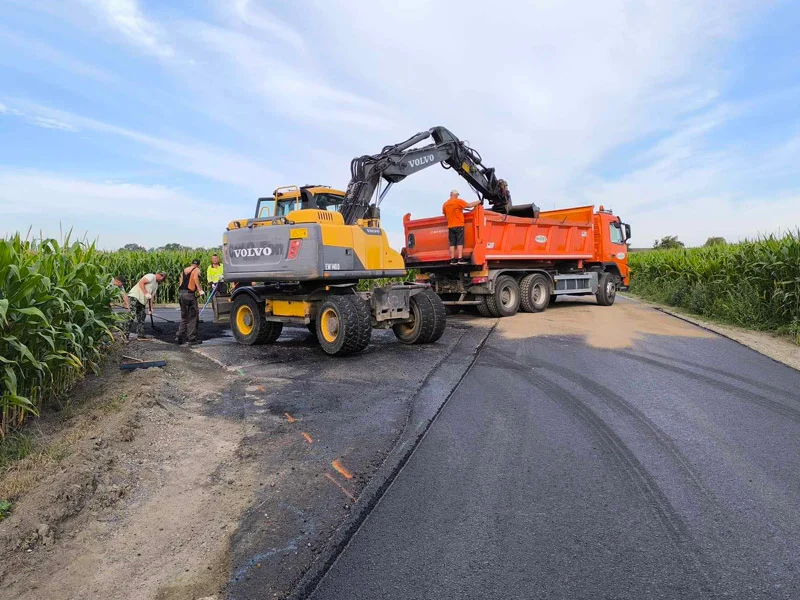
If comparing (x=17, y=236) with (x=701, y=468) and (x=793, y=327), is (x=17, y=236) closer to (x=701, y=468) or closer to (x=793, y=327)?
(x=701, y=468)

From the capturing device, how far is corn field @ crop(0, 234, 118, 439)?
4902 millimetres

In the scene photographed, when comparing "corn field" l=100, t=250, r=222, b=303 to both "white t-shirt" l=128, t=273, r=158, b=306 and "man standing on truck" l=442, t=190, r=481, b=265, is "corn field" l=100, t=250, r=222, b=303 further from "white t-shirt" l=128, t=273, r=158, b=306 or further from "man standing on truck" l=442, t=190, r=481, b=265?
"man standing on truck" l=442, t=190, r=481, b=265

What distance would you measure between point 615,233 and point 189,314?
13837 millimetres

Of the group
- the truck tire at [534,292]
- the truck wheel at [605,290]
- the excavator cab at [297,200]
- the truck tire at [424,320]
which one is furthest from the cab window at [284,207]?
the truck wheel at [605,290]

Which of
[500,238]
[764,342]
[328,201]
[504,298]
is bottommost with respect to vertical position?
[764,342]

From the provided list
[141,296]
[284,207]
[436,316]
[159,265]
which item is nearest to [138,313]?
[141,296]

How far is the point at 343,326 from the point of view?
344 inches

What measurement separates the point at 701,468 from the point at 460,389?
2948mm

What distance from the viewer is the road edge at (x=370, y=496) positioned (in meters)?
2.88

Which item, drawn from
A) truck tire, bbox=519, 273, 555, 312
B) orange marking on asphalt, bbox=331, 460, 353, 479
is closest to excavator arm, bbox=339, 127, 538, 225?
truck tire, bbox=519, 273, 555, 312

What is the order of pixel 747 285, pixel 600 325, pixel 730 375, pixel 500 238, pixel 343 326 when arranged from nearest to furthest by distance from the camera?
pixel 730 375 < pixel 343 326 < pixel 600 325 < pixel 747 285 < pixel 500 238

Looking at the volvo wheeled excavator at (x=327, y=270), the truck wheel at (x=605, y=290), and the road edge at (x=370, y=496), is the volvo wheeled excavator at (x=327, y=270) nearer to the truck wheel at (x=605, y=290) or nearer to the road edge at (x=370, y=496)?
the road edge at (x=370, y=496)

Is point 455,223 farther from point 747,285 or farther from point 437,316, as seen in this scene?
point 747,285

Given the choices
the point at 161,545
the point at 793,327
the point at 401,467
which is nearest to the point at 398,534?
the point at 401,467
